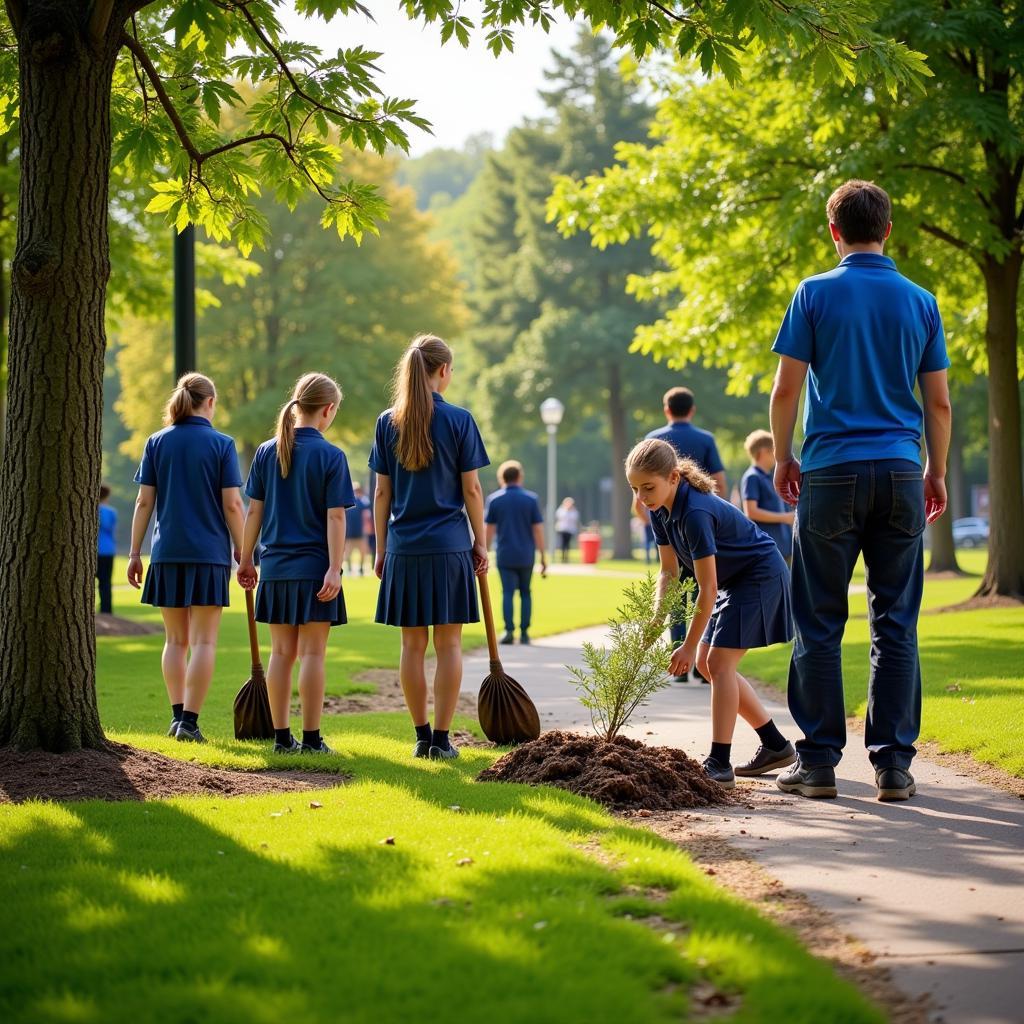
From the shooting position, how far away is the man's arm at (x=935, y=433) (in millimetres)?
5887

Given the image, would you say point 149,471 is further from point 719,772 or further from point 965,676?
point 965,676

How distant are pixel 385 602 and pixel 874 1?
192 inches

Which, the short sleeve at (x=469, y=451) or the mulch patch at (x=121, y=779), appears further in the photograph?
the short sleeve at (x=469, y=451)

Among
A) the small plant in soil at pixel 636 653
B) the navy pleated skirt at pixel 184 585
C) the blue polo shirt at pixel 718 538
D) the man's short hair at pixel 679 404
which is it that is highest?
the man's short hair at pixel 679 404

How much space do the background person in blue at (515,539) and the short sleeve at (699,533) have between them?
866 cm

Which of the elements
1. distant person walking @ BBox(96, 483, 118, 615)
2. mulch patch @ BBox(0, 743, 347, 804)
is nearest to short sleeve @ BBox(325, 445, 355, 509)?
mulch patch @ BBox(0, 743, 347, 804)

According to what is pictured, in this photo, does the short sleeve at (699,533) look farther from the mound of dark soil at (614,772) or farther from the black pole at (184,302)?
the black pole at (184,302)

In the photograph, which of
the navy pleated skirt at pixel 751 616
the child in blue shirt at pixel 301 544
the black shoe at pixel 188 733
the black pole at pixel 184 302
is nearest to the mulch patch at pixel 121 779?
the child in blue shirt at pixel 301 544

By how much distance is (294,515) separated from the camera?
7.38m

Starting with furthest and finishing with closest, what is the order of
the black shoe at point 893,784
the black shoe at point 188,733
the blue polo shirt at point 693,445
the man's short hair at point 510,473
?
the man's short hair at point 510,473
the blue polo shirt at point 693,445
the black shoe at point 188,733
the black shoe at point 893,784

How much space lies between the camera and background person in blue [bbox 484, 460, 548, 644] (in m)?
15.1

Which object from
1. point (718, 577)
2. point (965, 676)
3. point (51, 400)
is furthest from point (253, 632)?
point (965, 676)

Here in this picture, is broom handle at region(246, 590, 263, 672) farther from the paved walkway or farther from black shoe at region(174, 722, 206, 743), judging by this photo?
the paved walkway

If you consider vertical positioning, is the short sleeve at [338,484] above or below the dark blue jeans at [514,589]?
above
